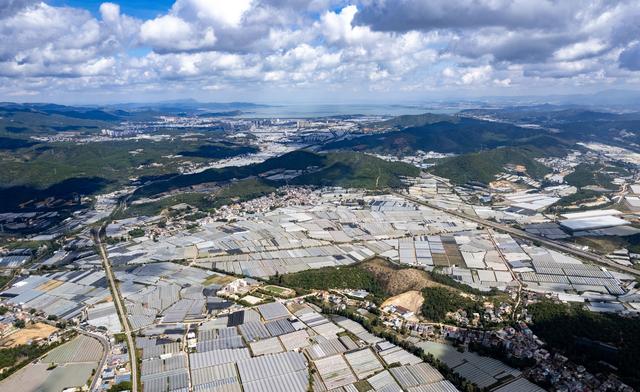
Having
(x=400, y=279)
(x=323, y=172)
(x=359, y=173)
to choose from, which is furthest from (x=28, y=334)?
(x=359, y=173)

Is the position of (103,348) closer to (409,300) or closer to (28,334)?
(28,334)

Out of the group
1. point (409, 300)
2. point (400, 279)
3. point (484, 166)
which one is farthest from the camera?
point (484, 166)

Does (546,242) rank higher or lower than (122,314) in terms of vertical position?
lower

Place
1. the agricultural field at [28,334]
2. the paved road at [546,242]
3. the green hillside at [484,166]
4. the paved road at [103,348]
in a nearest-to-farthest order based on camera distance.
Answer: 1. the paved road at [103,348]
2. the agricultural field at [28,334]
3. the paved road at [546,242]
4. the green hillside at [484,166]

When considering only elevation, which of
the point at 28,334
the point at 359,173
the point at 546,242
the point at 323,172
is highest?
the point at 359,173

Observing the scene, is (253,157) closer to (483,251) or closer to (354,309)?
(483,251)

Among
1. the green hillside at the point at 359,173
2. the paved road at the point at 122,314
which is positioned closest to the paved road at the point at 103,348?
the paved road at the point at 122,314

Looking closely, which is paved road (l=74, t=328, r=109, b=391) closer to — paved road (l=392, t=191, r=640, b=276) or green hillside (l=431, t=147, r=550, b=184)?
paved road (l=392, t=191, r=640, b=276)

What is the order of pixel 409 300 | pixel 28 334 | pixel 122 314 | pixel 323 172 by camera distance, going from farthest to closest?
pixel 323 172
pixel 409 300
pixel 122 314
pixel 28 334

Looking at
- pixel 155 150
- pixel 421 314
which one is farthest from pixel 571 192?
pixel 155 150

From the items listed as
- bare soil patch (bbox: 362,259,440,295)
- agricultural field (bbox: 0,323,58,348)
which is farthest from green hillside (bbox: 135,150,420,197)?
agricultural field (bbox: 0,323,58,348)

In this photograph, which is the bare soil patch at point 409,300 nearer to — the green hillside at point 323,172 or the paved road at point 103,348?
the paved road at point 103,348

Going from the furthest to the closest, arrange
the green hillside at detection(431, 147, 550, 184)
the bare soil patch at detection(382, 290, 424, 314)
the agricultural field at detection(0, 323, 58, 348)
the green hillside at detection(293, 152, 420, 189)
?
the green hillside at detection(431, 147, 550, 184) → the green hillside at detection(293, 152, 420, 189) → the bare soil patch at detection(382, 290, 424, 314) → the agricultural field at detection(0, 323, 58, 348)
